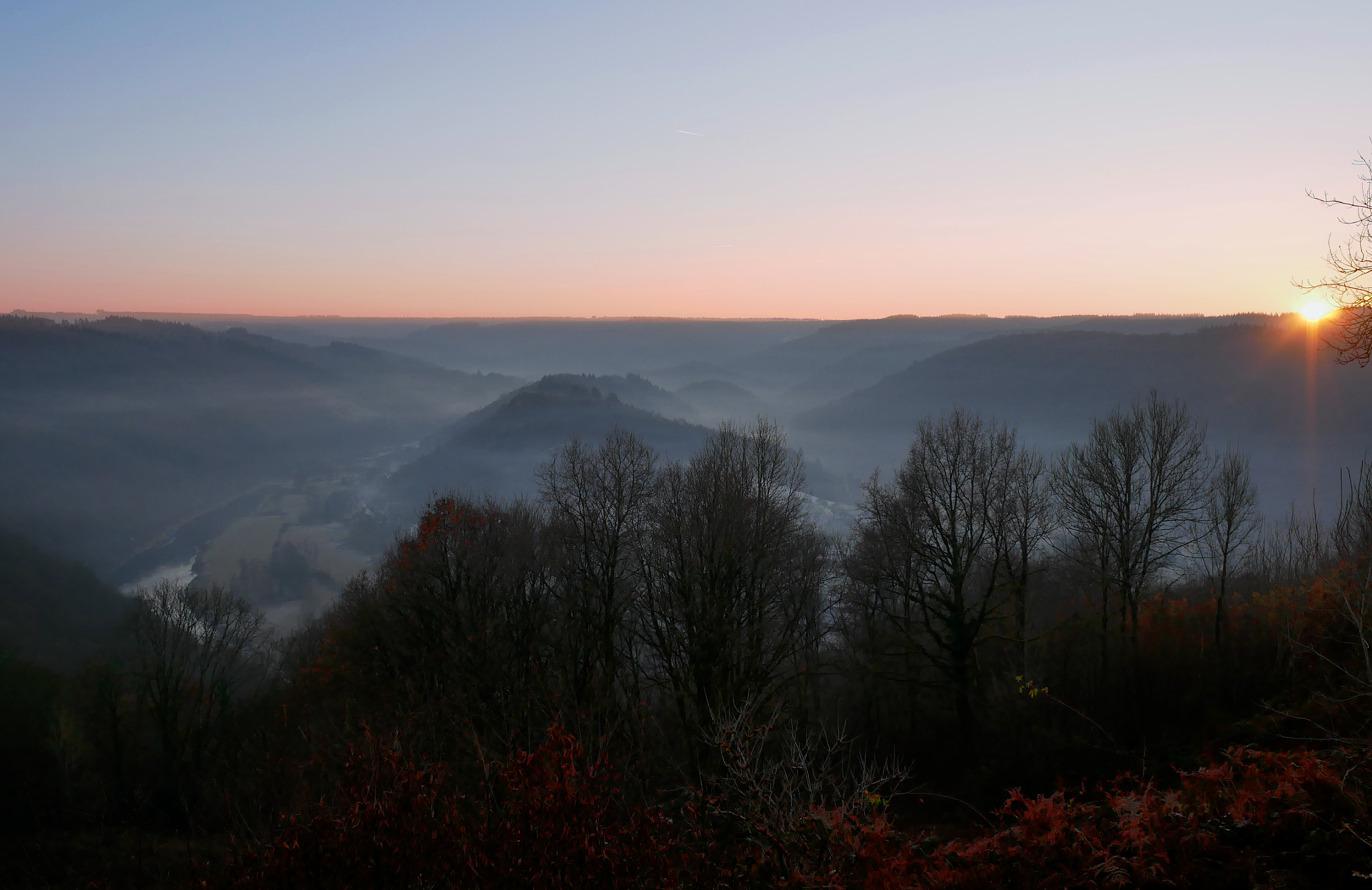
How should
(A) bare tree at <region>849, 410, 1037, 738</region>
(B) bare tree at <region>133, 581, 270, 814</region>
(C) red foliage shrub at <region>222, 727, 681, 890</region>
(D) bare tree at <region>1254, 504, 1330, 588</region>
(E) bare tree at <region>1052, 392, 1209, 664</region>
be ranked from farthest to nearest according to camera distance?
(B) bare tree at <region>133, 581, 270, 814</region>, (D) bare tree at <region>1254, 504, 1330, 588</region>, (E) bare tree at <region>1052, 392, 1209, 664</region>, (A) bare tree at <region>849, 410, 1037, 738</region>, (C) red foliage shrub at <region>222, 727, 681, 890</region>

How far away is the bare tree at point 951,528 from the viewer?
24.1 m

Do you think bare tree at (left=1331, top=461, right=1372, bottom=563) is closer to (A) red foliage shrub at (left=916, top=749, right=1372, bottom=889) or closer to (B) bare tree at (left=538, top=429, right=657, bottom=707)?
(A) red foliage shrub at (left=916, top=749, right=1372, bottom=889)

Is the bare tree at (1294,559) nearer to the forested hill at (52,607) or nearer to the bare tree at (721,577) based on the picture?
the bare tree at (721,577)

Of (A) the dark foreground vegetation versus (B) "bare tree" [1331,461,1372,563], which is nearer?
(A) the dark foreground vegetation

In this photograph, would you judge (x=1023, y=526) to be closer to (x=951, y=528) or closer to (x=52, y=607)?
(x=951, y=528)

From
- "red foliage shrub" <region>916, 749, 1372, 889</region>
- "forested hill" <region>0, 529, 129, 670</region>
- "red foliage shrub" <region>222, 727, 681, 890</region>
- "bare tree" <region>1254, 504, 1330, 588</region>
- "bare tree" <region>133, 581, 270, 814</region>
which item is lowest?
"forested hill" <region>0, 529, 129, 670</region>

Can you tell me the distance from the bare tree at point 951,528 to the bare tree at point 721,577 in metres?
3.87

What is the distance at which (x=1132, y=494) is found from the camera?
87.0 ft

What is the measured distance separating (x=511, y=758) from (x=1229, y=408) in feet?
800

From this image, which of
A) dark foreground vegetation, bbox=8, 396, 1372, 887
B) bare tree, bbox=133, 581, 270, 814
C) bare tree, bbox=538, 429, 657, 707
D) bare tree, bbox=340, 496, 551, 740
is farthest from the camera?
bare tree, bbox=133, 581, 270, 814

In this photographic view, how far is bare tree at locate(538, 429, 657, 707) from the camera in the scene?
23875 mm

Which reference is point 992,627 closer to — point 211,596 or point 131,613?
point 211,596

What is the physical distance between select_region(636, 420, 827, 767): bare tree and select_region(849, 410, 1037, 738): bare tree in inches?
152

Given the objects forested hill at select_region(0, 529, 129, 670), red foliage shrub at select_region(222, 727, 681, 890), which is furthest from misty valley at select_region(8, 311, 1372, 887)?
forested hill at select_region(0, 529, 129, 670)
